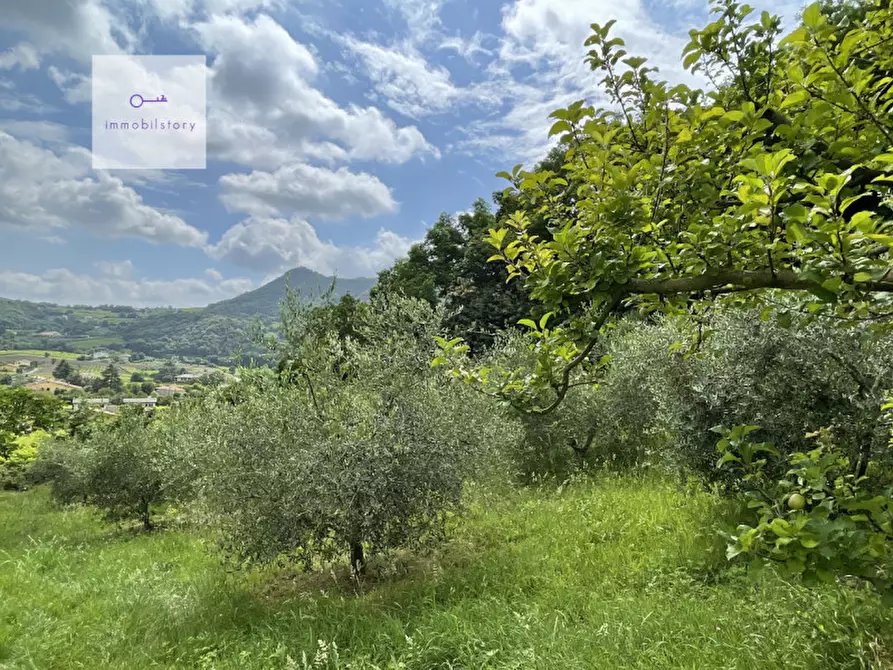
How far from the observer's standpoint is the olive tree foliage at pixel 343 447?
6949 mm

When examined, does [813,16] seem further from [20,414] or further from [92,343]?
[92,343]

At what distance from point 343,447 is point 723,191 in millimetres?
5826

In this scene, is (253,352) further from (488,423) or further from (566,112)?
(566,112)

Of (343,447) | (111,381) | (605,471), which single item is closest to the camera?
(343,447)

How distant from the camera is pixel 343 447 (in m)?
6.90

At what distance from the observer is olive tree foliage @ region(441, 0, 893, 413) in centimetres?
174

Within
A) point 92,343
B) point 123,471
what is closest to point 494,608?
point 123,471

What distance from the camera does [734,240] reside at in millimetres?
2055

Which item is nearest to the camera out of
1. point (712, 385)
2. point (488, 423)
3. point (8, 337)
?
point (712, 385)

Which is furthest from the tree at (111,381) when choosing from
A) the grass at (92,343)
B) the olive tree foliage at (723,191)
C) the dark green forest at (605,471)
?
the olive tree foliage at (723,191)

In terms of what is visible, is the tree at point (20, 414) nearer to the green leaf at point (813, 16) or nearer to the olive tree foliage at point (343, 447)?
the olive tree foliage at point (343, 447)

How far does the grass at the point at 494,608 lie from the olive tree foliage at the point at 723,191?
3107 millimetres

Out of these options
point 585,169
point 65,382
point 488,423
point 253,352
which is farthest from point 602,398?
point 65,382

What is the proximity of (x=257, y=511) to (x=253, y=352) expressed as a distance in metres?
2.79
